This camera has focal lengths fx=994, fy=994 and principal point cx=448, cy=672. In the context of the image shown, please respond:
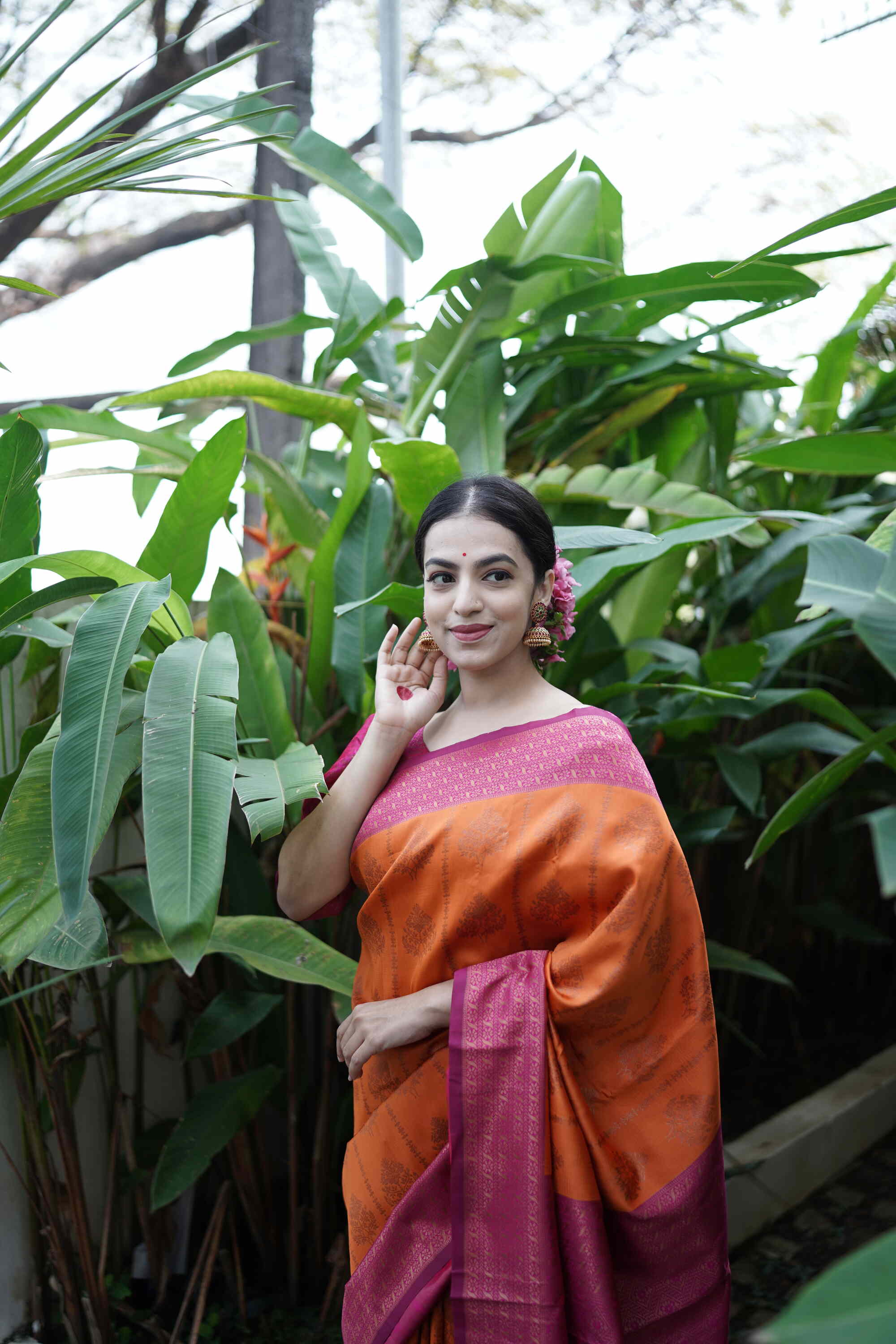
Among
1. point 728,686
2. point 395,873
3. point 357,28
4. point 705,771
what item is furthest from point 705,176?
point 395,873

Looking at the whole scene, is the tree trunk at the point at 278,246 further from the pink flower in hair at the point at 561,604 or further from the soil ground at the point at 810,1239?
the soil ground at the point at 810,1239

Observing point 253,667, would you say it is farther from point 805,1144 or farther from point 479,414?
point 805,1144

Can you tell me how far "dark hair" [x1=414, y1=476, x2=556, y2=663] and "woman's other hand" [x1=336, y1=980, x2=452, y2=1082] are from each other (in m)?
0.38

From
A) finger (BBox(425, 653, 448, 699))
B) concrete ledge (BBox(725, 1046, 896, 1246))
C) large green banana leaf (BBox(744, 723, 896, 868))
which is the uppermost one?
finger (BBox(425, 653, 448, 699))

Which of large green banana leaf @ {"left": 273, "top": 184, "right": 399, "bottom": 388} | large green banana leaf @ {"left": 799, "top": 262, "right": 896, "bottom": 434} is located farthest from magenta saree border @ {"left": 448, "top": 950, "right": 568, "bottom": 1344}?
large green banana leaf @ {"left": 799, "top": 262, "right": 896, "bottom": 434}

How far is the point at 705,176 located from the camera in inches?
134

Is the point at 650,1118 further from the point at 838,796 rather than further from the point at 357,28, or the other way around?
the point at 357,28

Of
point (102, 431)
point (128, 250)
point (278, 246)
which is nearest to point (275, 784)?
point (102, 431)

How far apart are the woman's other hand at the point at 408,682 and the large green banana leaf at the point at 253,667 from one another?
0.17 m

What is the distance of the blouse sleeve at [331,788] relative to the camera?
0.97 meters

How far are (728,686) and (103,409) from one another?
962 millimetres

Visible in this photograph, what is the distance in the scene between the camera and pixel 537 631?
36.0 inches

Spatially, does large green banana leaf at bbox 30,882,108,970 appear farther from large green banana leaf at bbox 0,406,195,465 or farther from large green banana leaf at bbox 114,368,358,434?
large green banana leaf at bbox 114,368,358,434

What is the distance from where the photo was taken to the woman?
2.63 ft
